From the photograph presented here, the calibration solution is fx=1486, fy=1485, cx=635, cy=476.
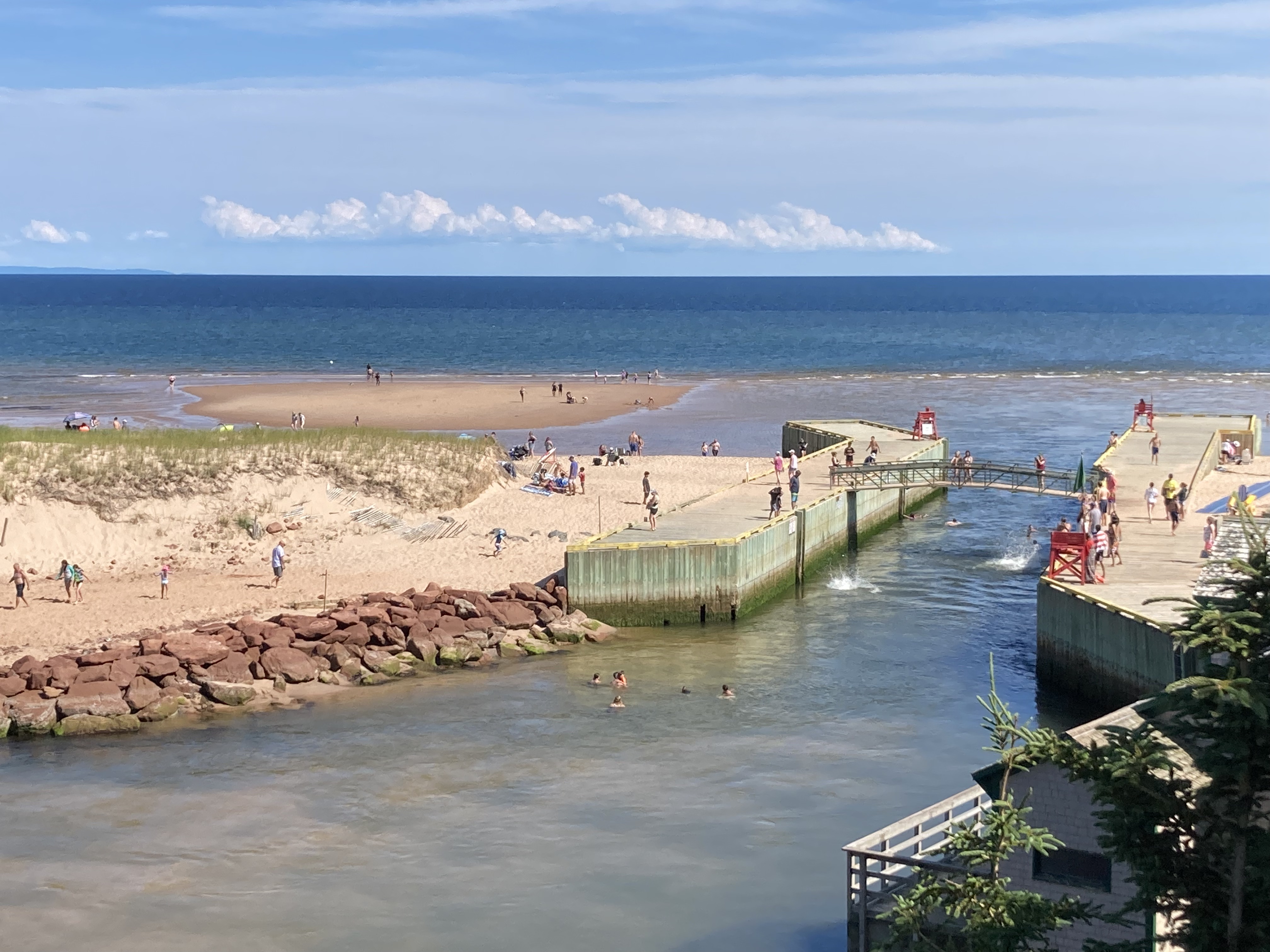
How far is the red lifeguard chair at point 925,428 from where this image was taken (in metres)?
62.9

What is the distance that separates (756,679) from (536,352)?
106872mm

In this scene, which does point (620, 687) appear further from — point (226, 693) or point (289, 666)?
point (226, 693)

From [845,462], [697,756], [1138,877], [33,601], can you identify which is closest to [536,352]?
[845,462]

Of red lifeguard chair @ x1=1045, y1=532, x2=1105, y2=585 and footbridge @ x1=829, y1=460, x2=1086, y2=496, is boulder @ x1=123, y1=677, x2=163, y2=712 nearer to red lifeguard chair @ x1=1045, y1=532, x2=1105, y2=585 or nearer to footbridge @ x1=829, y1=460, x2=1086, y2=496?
red lifeguard chair @ x1=1045, y1=532, x2=1105, y2=585

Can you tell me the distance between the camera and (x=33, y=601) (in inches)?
1510

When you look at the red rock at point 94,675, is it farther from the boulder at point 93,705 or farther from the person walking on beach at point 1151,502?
the person walking on beach at point 1151,502

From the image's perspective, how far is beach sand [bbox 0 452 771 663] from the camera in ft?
123

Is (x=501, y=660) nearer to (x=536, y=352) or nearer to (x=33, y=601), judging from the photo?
(x=33, y=601)

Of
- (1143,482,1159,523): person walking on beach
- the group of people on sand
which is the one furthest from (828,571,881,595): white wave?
the group of people on sand

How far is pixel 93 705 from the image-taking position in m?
30.6

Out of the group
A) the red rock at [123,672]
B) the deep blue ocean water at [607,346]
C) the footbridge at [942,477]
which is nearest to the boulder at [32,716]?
the red rock at [123,672]

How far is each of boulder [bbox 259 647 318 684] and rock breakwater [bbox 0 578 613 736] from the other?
0.07 feet

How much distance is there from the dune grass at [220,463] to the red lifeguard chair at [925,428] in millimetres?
20360

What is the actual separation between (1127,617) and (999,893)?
16.3 m
